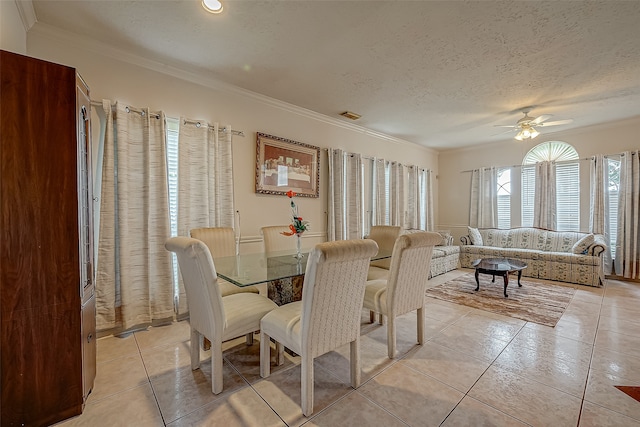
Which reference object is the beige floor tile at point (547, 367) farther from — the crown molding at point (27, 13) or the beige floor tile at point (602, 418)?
the crown molding at point (27, 13)

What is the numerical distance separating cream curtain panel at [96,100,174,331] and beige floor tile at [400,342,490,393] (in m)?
2.45

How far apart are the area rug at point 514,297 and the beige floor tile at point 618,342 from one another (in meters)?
0.36

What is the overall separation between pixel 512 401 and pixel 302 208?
9.85 ft

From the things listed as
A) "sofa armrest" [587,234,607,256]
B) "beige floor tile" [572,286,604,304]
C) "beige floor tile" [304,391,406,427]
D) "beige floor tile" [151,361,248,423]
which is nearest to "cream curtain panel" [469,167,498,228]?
"sofa armrest" [587,234,607,256]

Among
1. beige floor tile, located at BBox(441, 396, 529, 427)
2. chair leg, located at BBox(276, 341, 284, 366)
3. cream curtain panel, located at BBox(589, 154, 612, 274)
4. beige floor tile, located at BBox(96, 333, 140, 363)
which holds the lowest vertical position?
beige floor tile, located at BBox(441, 396, 529, 427)

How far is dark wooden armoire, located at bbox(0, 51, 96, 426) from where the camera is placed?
4.43ft

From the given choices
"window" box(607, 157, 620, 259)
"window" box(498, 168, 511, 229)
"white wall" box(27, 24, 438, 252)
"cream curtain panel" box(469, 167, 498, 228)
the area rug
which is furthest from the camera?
"cream curtain panel" box(469, 167, 498, 228)

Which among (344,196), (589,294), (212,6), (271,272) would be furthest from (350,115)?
(589,294)

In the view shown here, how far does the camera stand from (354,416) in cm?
153

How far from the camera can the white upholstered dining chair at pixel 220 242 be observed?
2.49 meters

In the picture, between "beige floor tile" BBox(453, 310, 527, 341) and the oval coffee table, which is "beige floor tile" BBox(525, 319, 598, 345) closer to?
"beige floor tile" BBox(453, 310, 527, 341)

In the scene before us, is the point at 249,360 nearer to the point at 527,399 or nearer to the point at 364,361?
the point at 364,361

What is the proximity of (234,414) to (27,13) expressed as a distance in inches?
126

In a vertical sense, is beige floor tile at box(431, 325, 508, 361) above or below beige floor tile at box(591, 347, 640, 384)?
below
